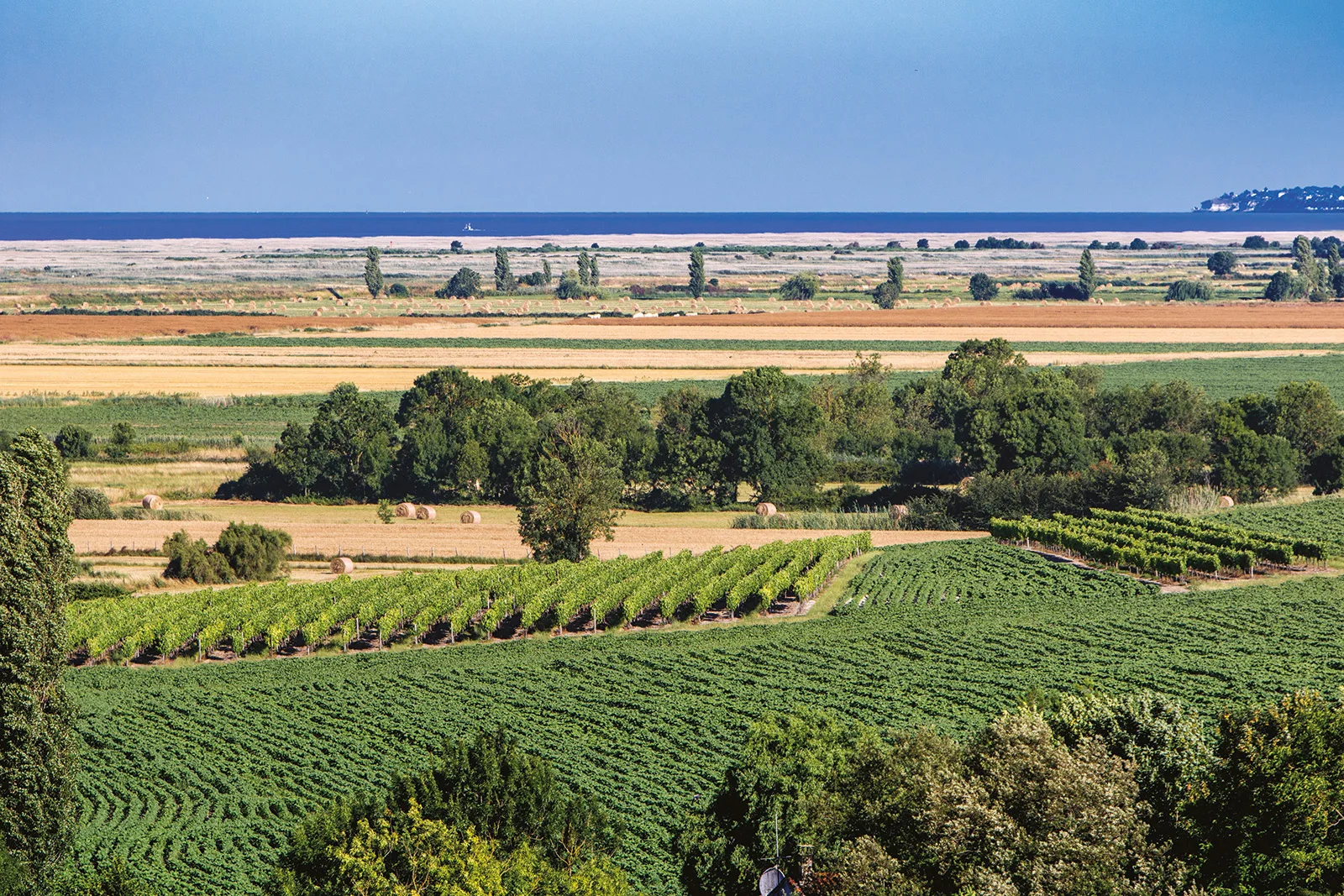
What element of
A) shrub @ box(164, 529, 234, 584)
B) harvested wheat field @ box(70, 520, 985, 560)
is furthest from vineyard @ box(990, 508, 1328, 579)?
shrub @ box(164, 529, 234, 584)

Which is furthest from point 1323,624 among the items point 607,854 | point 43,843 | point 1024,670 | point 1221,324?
point 1221,324

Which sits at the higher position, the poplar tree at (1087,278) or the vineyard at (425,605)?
the poplar tree at (1087,278)

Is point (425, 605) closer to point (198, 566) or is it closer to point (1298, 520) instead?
point (198, 566)

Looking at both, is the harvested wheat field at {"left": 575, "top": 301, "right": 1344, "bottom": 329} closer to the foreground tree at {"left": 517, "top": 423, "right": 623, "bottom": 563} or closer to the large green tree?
the large green tree

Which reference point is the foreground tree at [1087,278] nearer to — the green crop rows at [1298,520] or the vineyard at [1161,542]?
the green crop rows at [1298,520]

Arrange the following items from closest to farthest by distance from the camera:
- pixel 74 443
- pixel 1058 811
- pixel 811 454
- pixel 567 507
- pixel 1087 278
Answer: pixel 1058 811, pixel 567 507, pixel 811 454, pixel 74 443, pixel 1087 278

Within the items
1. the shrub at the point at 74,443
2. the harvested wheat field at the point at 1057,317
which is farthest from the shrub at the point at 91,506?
the harvested wheat field at the point at 1057,317

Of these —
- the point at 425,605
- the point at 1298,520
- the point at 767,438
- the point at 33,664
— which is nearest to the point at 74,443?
the point at 767,438
